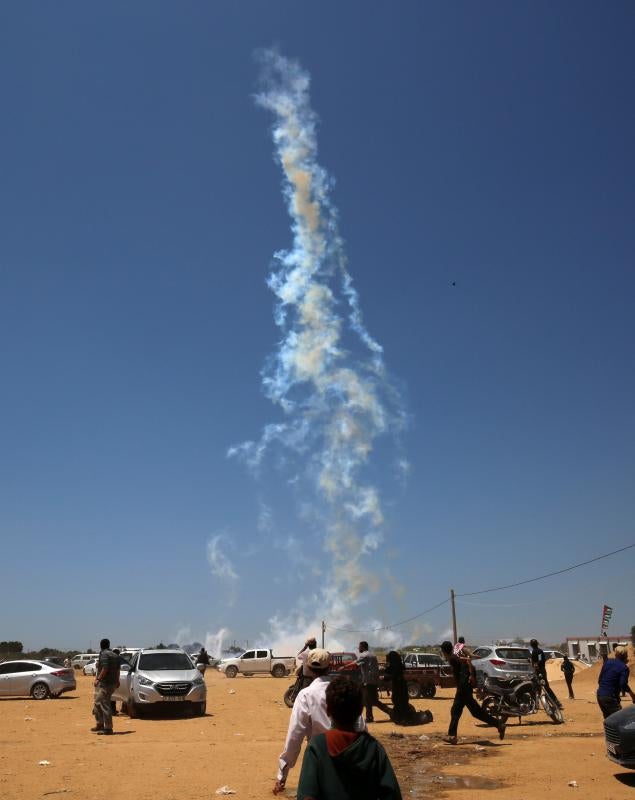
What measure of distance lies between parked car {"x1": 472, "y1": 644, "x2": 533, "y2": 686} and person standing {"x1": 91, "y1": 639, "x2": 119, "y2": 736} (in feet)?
41.8

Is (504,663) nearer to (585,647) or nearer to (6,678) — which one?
(6,678)

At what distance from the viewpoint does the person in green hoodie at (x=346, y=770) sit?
3.46 metres

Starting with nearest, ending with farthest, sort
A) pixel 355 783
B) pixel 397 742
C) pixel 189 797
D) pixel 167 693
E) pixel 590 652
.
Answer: pixel 355 783 < pixel 189 797 < pixel 397 742 < pixel 167 693 < pixel 590 652

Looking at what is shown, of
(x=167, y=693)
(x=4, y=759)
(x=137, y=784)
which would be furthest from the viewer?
(x=167, y=693)

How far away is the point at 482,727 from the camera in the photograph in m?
15.8

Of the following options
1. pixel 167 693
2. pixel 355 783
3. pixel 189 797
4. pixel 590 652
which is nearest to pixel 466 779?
pixel 189 797

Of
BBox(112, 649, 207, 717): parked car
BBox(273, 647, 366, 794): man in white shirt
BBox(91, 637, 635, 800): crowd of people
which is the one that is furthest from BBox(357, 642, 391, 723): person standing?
BBox(273, 647, 366, 794): man in white shirt

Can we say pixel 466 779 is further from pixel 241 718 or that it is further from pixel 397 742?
pixel 241 718

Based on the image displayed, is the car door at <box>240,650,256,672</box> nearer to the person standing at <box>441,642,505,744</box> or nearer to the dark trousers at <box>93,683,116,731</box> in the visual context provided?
the dark trousers at <box>93,683,116,731</box>

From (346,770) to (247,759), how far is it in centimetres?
838

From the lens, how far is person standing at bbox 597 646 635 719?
10492 mm

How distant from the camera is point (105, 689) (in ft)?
47.0

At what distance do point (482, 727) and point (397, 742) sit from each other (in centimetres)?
373

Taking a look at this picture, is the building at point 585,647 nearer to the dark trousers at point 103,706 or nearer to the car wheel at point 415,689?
the car wheel at point 415,689
